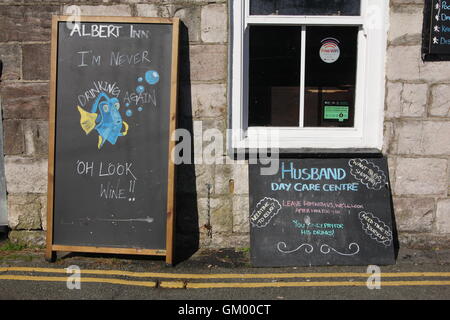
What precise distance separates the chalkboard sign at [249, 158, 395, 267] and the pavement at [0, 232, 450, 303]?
0.13 m

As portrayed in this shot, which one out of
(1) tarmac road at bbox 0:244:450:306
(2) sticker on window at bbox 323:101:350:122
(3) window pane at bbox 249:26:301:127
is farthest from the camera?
(2) sticker on window at bbox 323:101:350:122

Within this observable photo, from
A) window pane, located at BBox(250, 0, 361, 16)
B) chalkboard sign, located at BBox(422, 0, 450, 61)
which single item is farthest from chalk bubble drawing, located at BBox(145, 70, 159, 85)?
chalkboard sign, located at BBox(422, 0, 450, 61)

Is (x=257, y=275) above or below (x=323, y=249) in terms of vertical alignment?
below

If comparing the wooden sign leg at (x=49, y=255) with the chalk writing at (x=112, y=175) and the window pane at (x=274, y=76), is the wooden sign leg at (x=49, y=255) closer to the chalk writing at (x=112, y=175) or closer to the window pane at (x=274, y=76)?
the chalk writing at (x=112, y=175)

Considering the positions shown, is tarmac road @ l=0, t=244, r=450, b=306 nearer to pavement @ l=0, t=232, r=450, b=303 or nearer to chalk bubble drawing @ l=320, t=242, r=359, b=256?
pavement @ l=0, t=232, r=450, b=303

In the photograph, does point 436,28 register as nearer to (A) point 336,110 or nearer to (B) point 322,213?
(A) point 336,110

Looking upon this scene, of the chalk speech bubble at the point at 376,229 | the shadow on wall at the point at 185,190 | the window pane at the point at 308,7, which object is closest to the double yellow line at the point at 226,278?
the chalk speech bubble at the point at 376,229

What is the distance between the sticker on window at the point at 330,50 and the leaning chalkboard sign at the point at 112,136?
156cm

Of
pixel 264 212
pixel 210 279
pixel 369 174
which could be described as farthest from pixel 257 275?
pixel 369 174

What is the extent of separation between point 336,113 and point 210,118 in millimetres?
1329

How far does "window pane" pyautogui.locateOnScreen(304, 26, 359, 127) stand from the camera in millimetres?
4352

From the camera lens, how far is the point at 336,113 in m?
4.47

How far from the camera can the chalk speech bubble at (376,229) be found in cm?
402

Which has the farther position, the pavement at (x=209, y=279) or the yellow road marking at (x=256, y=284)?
the yellow road marking at (x=256, y=284)
